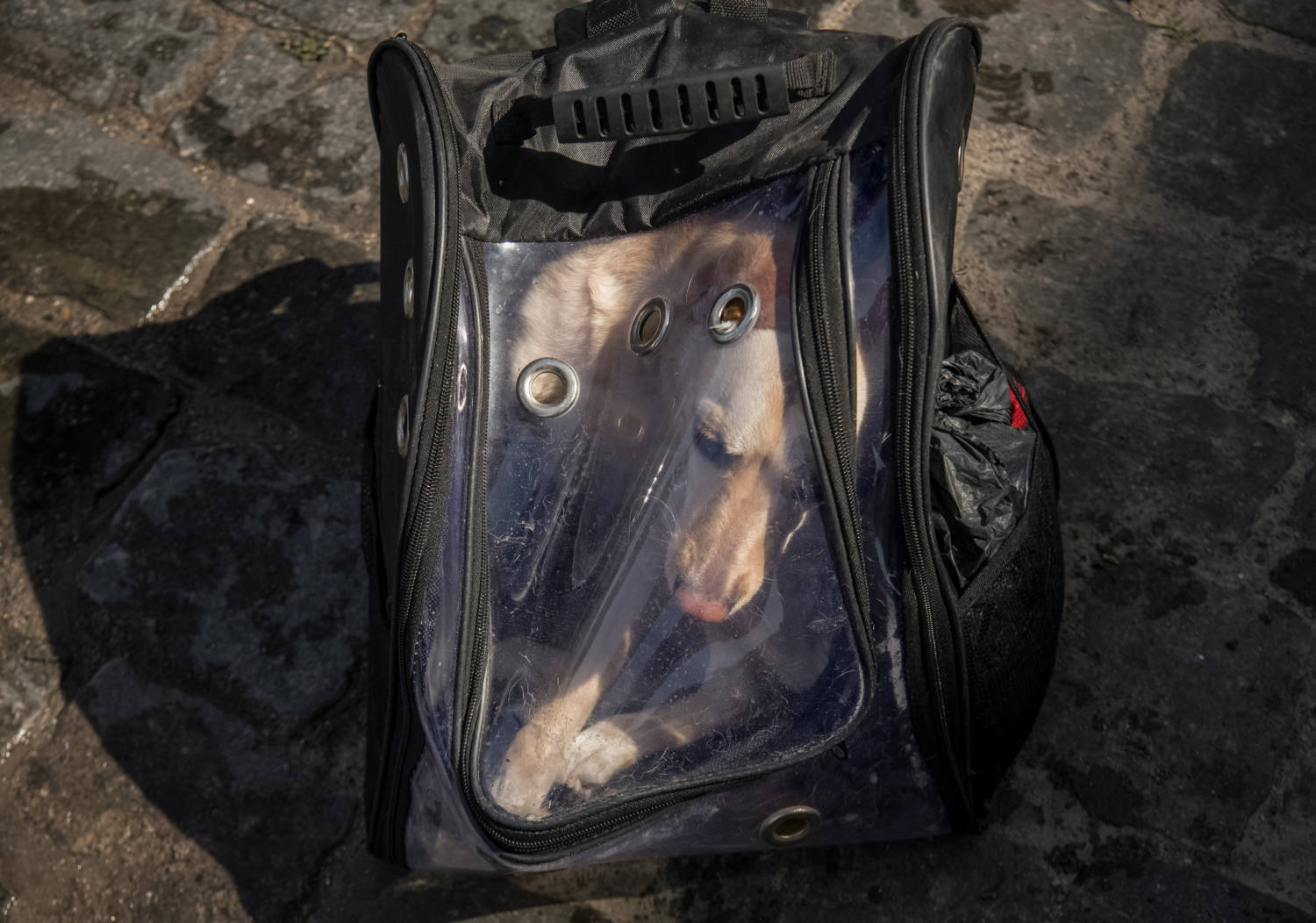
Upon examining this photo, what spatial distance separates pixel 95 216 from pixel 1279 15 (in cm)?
201

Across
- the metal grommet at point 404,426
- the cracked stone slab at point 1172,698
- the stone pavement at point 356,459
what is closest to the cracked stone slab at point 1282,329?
the stone pavement at point 356,459

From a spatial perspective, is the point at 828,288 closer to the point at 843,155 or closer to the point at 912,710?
the point at 843,155

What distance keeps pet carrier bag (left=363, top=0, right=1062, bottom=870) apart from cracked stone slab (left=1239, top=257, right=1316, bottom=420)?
23.0 inches

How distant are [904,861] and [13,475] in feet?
4.18

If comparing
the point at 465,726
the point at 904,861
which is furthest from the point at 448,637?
the point at 904,861

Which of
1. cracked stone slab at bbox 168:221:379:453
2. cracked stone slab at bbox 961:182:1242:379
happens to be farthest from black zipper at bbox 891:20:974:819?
cracked stone slab at bbox 168:221:379:453

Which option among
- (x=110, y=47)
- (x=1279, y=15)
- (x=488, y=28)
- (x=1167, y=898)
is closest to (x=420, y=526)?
(x=1167, y=898)

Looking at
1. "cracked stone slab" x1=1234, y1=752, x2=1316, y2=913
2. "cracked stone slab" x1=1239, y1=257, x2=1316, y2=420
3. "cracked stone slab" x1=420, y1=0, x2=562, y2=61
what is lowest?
"cracked stone slab" x1=1234, y1=752, x2=1316, y2=913

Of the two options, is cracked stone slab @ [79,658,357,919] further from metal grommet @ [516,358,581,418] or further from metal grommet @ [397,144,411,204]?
metal grommet @ [397,144,411,204]

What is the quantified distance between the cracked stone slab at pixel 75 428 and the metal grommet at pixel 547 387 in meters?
0.71

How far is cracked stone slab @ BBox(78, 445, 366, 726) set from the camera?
1473mm

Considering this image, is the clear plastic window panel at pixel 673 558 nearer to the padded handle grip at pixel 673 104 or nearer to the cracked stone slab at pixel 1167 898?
the padded handle grip at pixel 673 104

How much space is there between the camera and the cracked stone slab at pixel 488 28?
6.58 ft

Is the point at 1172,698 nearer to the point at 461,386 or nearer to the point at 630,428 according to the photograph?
the point at 630,428
